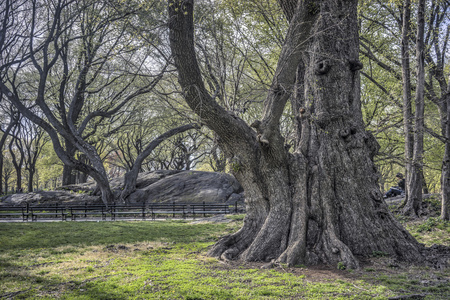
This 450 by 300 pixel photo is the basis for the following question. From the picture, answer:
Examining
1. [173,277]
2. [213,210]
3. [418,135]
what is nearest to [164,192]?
[213,210]

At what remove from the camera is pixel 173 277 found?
538 centimetres

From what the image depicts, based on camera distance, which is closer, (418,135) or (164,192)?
(418,135)

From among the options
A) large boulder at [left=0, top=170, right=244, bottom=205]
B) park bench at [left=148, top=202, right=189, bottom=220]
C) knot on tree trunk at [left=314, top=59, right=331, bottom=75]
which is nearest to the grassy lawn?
knot on tree trunk at [left=314, top=59, right=331, bottom=75]

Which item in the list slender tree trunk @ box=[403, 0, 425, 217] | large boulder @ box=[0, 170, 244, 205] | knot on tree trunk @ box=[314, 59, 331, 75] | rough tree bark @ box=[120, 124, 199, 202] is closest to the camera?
knot on tree trunk @ box=[314, 59, 331, 75]

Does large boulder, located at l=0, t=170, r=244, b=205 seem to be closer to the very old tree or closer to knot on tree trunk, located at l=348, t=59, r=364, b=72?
the very old tree

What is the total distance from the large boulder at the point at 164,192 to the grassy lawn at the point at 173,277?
1227cm

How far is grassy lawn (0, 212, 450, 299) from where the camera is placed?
4594 millimetres

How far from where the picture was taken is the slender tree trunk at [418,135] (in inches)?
398

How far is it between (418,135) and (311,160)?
217 inches

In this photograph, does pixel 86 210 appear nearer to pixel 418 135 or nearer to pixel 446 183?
pixel 418 135

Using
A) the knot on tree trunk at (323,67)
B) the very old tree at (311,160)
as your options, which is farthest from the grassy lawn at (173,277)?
the knot on tree trunk at (323,67)

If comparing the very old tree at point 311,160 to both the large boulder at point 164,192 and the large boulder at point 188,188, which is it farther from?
the large boulder at point 188,188

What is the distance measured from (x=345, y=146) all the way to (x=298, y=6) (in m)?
3.30

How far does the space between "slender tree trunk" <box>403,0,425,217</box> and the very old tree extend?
308 cm
